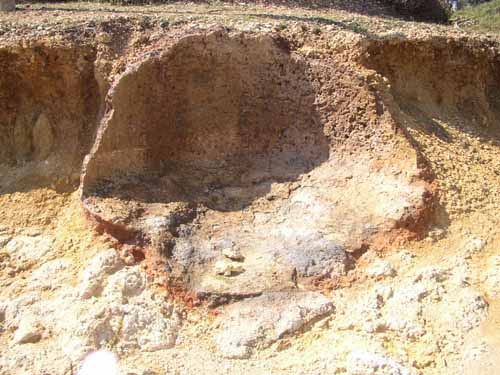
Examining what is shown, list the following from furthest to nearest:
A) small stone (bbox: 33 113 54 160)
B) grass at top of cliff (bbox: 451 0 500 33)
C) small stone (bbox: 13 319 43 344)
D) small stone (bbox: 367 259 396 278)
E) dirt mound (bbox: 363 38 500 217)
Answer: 1. grass at top of cliff (bbox: 451 0 500 33)
2. small stone (bbox: 33 113 54 160)
3. dirt mound (bbox: 363 38 500 217)
4. small stone (bbox: 367 259 396 278)
5. small stone (bbox: 13 319 43 344)

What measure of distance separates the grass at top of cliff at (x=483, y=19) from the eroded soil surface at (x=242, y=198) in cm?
389

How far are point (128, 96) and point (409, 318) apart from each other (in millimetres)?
3818

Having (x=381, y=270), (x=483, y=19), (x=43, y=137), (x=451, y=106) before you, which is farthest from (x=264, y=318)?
(x=483, y=19)

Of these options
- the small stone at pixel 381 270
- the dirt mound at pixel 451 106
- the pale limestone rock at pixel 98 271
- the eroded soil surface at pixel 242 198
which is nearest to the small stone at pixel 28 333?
the eroded soil surface at pixel 242 198

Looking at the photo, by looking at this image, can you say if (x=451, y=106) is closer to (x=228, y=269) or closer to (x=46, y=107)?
(x=228, y=269)

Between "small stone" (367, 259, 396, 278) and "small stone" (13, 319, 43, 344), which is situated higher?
"small stone" (367, 259, 396, 278)

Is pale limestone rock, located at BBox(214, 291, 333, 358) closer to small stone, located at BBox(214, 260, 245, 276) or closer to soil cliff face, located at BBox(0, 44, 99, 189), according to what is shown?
small stone, located at BBox(214, 260, 245, 276)

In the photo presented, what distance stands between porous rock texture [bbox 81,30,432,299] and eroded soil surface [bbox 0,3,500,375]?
0.07 ft

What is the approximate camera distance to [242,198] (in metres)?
6.54

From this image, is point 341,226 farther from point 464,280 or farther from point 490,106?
point 490,106

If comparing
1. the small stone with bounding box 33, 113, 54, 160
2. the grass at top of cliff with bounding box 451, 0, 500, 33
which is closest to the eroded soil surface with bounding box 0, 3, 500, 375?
the small stone with bounding box 33, 113, 54, 160

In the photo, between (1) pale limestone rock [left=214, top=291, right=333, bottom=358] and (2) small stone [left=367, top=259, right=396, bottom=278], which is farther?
(2) small stone [left=367, top=259, right=396, bottom=278]

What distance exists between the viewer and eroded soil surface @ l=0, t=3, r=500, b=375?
5047 millimetres

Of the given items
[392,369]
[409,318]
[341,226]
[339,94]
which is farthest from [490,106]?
[392,369]
